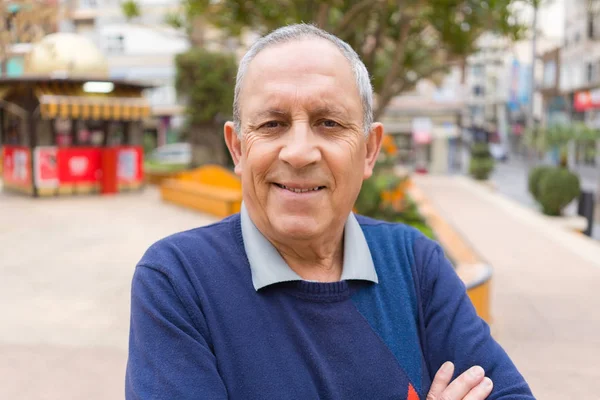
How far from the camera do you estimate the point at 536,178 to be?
15320 millimetres

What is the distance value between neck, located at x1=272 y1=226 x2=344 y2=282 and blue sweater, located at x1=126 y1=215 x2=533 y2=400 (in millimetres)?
108

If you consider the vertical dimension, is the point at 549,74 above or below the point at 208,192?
above

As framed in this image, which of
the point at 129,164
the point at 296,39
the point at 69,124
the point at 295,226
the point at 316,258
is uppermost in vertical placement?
the point at 296,39

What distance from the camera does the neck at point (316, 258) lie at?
168 centimetres

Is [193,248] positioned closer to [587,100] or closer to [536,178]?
→ [536,178]

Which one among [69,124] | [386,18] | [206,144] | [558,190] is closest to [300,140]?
[386,18]

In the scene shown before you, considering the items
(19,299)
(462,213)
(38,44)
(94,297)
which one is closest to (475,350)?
(94,297)

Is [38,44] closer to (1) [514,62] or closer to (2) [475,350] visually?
(2) [475,350]

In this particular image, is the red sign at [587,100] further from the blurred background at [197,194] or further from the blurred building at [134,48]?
the blurred building at [134,48]

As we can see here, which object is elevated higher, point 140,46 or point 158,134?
point 140,46

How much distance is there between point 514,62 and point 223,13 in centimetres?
3586

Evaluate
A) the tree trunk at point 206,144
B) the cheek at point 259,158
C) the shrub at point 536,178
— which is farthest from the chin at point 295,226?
the tree trunk at point 206,144

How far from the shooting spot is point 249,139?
1.60 metres

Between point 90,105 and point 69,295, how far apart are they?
957cm
